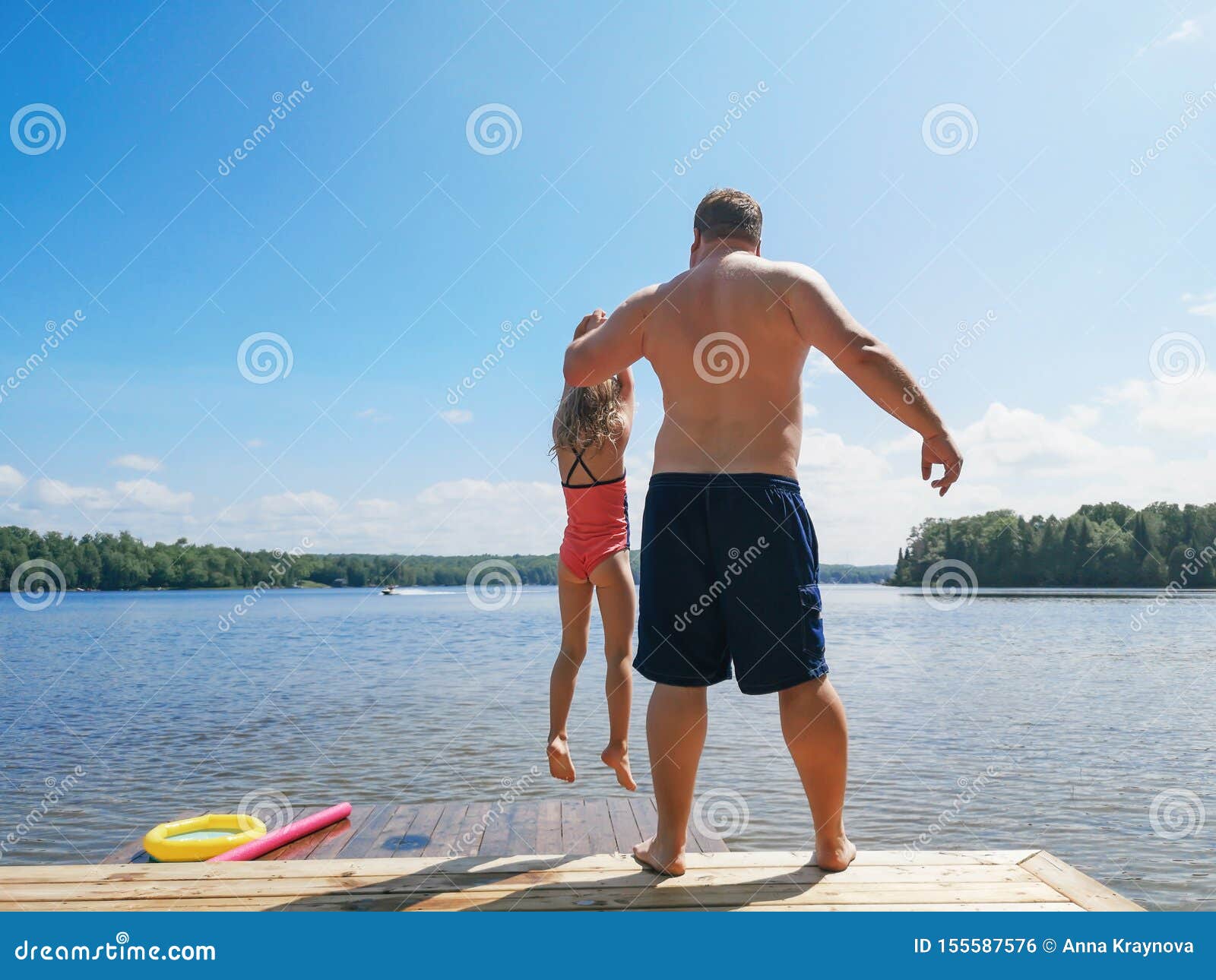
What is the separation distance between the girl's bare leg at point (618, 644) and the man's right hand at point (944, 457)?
1435 mm

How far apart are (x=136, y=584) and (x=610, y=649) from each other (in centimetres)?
8040

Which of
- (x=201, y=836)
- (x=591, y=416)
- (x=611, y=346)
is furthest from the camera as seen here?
(x=201, y=836)

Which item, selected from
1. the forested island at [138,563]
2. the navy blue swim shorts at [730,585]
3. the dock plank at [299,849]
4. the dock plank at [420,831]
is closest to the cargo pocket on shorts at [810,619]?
the navy blue swim shorts at [730,585]

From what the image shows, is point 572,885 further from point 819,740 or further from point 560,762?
point 819,740

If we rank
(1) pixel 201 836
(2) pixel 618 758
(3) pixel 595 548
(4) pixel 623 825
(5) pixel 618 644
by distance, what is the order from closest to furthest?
(2) pixel 618 758 < (5) pixel 618 644 < (3) pixel 595 548 < (1) pixel 201 836 < (4) pixel 623 825

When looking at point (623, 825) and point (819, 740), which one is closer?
point (819, 740)

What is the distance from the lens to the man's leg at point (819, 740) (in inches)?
115

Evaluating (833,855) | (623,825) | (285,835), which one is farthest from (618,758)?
(285,835)

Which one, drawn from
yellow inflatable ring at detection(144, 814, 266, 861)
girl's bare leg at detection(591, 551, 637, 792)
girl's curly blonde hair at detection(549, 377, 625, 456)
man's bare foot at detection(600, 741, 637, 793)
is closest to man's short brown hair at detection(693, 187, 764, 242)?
girl's curly blonde hair at detection(549, 377, 625, 456)

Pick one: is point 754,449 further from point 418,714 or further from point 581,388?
point 418,714

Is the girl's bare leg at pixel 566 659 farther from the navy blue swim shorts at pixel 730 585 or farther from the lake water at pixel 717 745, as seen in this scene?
the lake water at pixel 717 745

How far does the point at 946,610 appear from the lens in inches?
1855

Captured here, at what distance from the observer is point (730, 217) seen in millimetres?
3230

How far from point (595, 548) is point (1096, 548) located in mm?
75804
